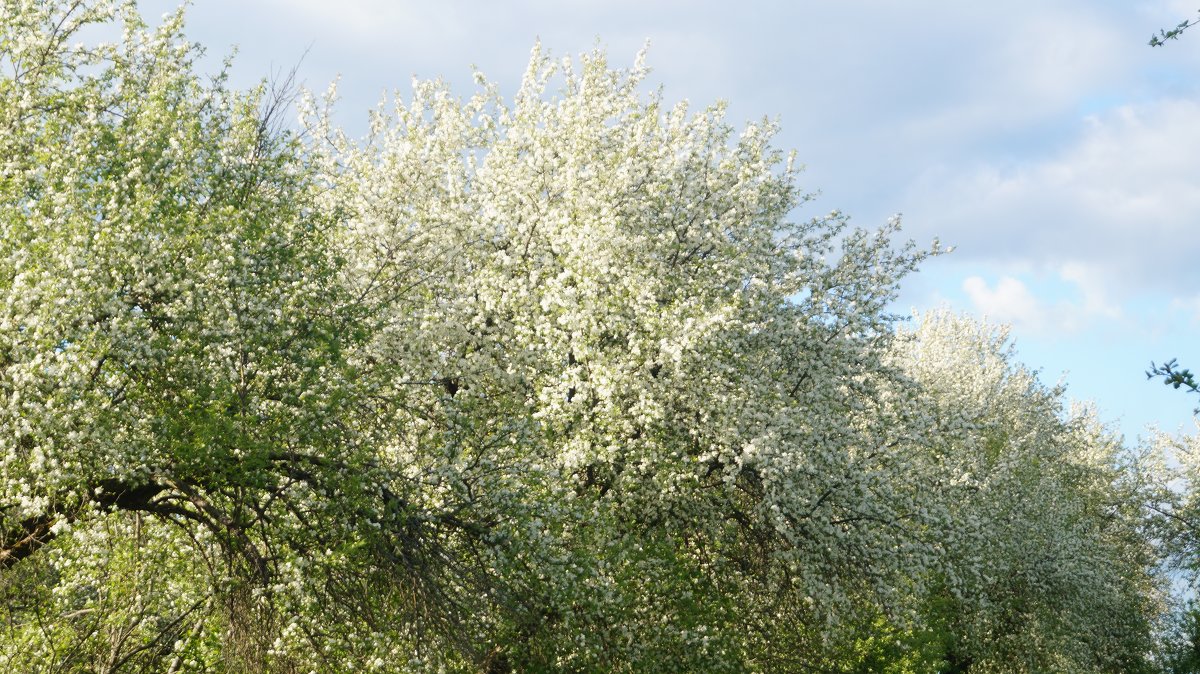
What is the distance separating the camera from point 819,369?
2448 cm

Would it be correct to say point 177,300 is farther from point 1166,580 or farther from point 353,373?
point 1166,580

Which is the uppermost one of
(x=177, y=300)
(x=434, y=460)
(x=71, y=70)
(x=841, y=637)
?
(x=71, y=70)

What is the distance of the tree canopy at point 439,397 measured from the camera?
14.6 metres

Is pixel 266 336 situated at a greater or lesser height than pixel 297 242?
lesser

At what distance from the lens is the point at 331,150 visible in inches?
1125

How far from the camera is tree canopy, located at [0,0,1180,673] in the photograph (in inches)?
575

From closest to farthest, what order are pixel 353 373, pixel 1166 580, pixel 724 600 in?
pixel 353 373
pixel 724 600
pixel 1166 580

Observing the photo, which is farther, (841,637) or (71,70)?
(841,637)

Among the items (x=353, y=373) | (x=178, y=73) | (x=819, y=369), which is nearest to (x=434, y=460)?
(x=353, y=373)

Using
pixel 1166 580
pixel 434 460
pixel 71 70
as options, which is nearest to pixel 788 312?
pixel 434 460

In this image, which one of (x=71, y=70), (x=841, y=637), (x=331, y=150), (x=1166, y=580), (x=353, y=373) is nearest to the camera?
(x=353, y=373)

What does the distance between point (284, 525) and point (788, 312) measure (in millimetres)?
13031

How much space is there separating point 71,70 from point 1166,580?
2128 inches

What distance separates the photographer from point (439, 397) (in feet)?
67.3
